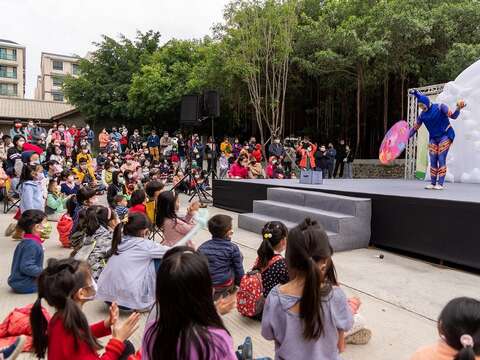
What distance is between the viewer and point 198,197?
1124 centimetres

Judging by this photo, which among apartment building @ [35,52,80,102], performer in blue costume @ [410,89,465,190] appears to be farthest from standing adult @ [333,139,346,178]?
apartment building @ [35,52,80,102]

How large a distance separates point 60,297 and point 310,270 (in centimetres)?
115

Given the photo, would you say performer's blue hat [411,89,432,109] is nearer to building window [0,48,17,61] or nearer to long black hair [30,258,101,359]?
long black hair [30,258,101,359]

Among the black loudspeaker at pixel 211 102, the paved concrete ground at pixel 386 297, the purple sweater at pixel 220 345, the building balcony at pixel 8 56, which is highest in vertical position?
the building balcony at pixel 8 56

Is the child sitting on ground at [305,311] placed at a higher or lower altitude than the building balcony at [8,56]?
lower

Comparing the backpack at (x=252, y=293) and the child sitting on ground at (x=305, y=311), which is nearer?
the child sitting on ground at (x=305, y=311)

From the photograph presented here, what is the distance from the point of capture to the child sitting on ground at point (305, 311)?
1854 millimetres

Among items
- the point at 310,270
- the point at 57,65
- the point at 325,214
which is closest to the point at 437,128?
the point at 325,214

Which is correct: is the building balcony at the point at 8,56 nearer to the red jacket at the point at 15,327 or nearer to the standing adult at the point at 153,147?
the standing adult at the point at 153,147

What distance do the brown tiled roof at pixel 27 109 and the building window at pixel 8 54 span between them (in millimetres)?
27763

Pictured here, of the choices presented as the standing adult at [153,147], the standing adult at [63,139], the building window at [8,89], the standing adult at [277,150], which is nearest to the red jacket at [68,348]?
the standing adult at [277,150]

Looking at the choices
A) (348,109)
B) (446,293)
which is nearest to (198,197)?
(446,293)

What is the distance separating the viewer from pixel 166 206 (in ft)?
13.6

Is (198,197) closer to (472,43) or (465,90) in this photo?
(465,90)
